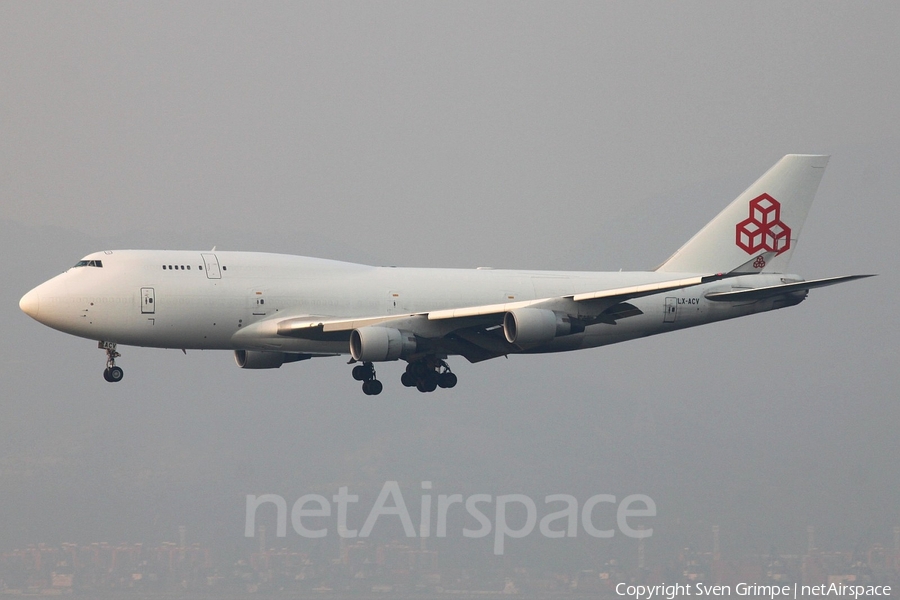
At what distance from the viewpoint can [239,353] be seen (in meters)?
A: 52.1

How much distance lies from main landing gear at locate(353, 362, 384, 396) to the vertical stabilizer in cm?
1454

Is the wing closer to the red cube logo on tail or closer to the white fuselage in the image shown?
the white fuselage

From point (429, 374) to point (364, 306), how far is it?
4918mm

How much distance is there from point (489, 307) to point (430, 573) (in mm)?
41788

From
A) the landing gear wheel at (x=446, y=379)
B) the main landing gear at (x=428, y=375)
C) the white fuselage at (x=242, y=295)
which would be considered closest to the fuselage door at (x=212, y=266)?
the white fuselage at (x=242, y=295)

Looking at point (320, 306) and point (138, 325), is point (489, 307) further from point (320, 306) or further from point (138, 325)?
point (138, 325)

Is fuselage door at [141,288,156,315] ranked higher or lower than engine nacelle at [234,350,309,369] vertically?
higher

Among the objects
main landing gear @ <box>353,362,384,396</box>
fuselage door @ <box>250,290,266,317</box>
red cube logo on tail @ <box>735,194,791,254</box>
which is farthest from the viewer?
red cube logo on tail @ <box>735,194,791,254</box>

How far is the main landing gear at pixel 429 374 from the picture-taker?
2041 inches

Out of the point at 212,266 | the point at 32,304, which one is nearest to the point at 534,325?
the point at 212,266

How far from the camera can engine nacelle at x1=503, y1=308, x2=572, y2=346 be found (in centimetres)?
4593

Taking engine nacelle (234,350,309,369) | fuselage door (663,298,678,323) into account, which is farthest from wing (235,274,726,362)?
fuselage door (663,298,678,323)

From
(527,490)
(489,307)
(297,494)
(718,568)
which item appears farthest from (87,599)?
(489,307)

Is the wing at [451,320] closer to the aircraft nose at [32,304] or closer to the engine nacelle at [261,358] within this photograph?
the engine nacelle at [261,358]
